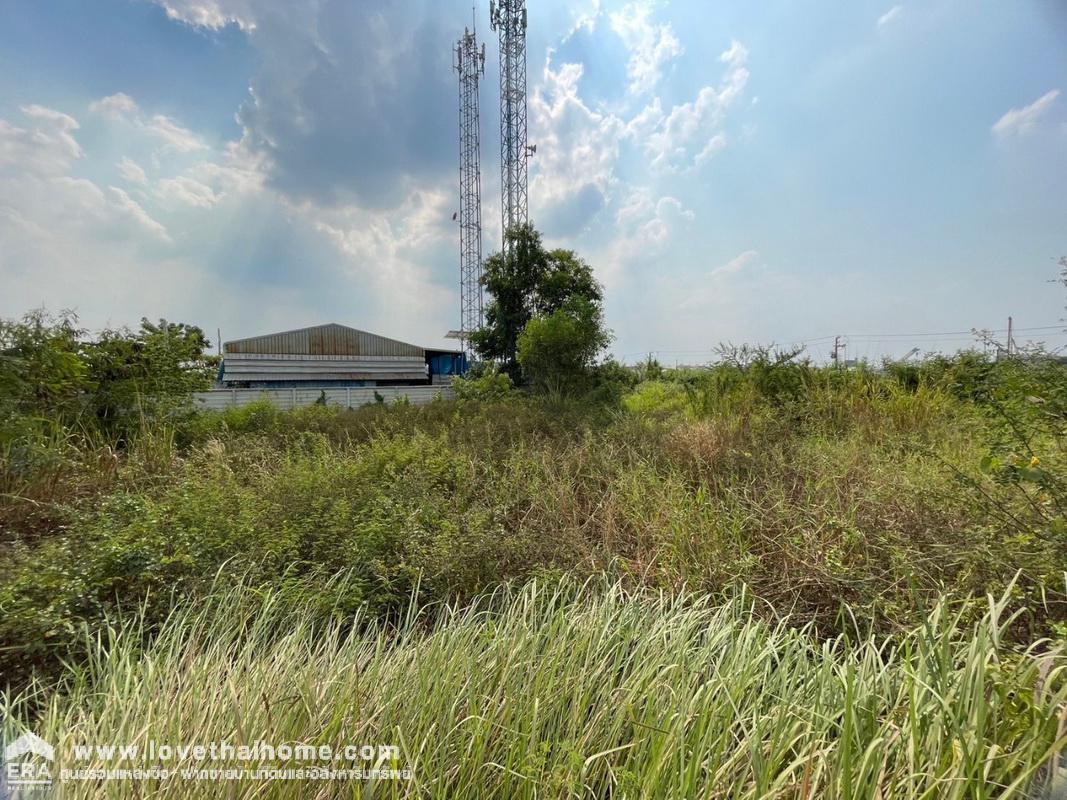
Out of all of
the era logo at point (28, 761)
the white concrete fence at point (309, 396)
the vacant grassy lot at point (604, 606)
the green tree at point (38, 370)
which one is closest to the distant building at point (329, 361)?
the white concrete fence at point (309, 396)

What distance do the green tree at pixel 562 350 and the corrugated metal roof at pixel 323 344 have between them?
460 inches

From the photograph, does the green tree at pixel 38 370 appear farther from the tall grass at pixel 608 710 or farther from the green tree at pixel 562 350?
the green tree at pixel 562 350

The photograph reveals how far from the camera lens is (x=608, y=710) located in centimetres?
115

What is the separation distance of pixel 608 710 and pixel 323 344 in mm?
20187

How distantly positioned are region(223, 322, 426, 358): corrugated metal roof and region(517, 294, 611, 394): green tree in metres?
11.7

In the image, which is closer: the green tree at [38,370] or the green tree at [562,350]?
the green tree at [38,370]

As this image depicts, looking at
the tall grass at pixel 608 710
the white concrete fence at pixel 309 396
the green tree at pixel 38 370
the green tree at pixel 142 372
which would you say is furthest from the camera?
the white concrete fence at pixel 309 396

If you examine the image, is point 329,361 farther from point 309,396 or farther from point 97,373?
point 97,373

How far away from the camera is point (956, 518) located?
203 cm

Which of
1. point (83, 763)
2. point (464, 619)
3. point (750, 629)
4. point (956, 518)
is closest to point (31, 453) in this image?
point (83, 763)

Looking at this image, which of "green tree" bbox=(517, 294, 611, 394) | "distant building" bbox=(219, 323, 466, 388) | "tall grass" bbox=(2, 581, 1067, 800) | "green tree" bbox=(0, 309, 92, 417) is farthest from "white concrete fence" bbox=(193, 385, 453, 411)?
"tall grass" bbox=(2, 581, 1067, 800)

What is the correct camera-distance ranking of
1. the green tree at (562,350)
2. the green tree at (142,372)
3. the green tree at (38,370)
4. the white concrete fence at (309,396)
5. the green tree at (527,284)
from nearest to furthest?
the green tree at (38,370)
the green tree at (142,372)
the white concrete fence at (309,396)
the green tree at (562,350)
the green tree at (527,284)

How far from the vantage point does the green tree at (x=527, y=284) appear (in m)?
14.7

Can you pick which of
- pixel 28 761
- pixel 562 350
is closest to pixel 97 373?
pixel 28 761
